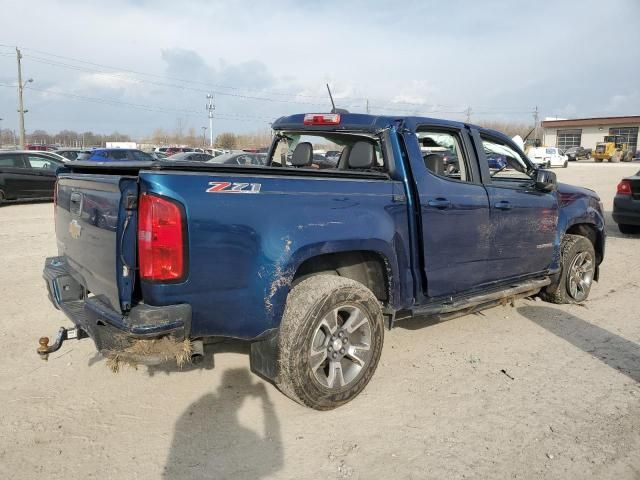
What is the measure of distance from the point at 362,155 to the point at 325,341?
158 cm

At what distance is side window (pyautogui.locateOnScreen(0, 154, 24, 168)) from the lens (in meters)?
14.3

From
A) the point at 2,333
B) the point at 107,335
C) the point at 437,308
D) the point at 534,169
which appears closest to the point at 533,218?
the point at 534,169

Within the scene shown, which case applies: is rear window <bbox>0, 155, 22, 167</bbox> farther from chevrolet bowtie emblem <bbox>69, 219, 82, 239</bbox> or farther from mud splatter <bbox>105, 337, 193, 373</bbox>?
mud splatter <bbox>105, 337, 193, 373</bbox>

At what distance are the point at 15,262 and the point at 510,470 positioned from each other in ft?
23.2

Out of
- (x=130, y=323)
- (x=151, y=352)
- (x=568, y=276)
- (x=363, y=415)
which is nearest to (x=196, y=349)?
(x=151, y=352)

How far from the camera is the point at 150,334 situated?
257 centimetres

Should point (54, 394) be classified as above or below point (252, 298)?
below

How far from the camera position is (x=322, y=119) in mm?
4379

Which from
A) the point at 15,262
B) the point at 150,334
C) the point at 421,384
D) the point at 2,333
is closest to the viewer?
the point at 150,334

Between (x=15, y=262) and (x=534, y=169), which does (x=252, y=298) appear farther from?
(x=15, y=262)

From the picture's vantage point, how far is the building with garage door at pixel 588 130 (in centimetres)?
6550

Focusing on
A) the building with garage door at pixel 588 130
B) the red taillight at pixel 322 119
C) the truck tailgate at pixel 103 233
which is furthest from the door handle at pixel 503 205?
the building with garage door at pixel 588 130

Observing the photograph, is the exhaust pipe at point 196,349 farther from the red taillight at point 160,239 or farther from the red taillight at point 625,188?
the red taillight at point 625,188

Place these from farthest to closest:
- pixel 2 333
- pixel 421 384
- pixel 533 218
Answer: pixel 533 218
pixel 2 333
pixel 421 384
